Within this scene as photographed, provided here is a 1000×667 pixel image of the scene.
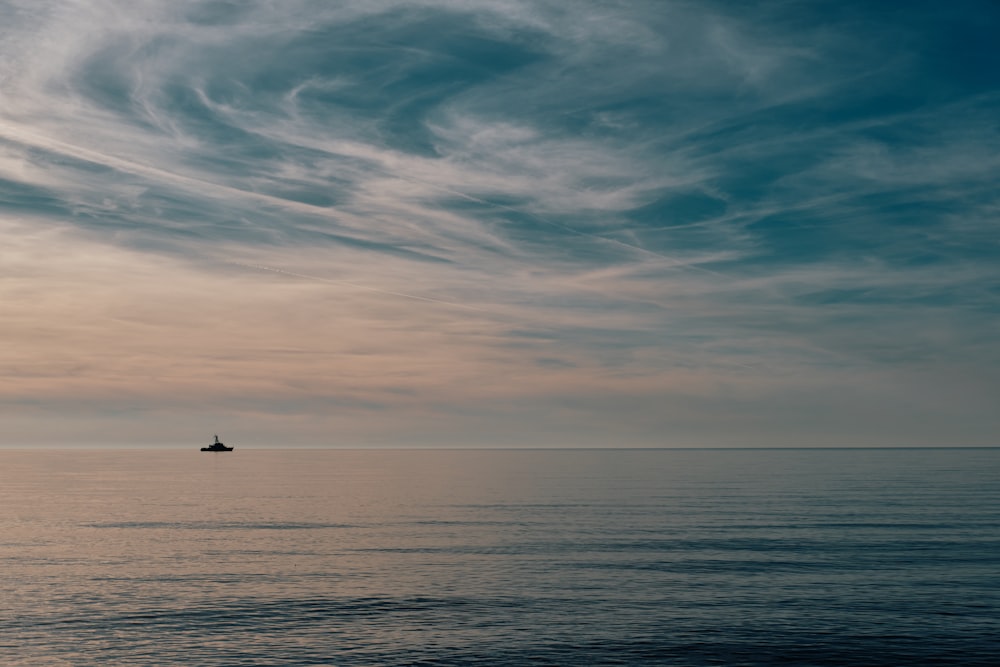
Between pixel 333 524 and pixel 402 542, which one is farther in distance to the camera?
pixel 333 524

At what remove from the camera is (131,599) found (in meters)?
53.1

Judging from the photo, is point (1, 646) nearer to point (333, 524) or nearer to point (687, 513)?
point (333, 524)

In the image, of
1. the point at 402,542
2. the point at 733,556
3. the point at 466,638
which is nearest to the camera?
the point at 466,638

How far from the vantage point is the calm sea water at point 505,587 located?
1647 inches

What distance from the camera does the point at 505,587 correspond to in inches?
2216

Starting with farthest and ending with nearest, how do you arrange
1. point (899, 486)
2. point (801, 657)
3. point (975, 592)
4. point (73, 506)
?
point (899, 486) → point (73, 506) → point (975, 592) → point (801, 657)

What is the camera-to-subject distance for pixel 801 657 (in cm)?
4044

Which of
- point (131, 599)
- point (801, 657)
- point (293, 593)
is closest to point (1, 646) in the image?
point (131, 599)

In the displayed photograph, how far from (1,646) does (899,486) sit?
15325 centimetres

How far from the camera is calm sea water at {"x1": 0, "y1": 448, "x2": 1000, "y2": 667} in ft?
137

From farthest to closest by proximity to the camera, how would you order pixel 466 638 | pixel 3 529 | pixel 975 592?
1. pixel 3 529
2. pixel 975 592
3. pixel 466 638

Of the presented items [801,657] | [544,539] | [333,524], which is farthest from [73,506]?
[801,657]

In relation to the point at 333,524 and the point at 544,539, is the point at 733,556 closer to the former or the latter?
the point at 544,539

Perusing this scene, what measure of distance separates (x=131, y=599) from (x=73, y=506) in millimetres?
76463
